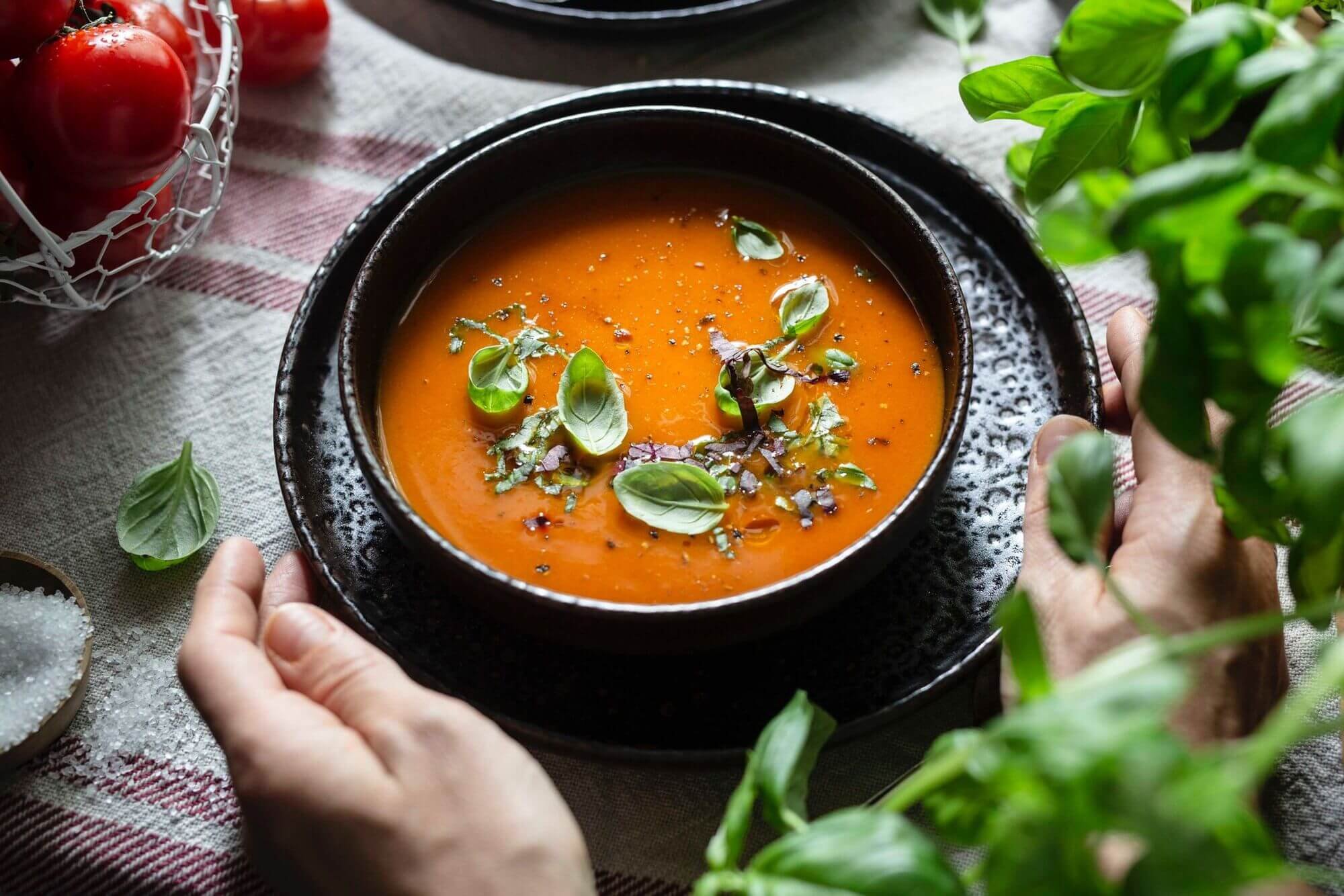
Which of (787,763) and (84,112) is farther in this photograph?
(84,112)

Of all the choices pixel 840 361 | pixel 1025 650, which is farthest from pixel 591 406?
pixel 1025 650

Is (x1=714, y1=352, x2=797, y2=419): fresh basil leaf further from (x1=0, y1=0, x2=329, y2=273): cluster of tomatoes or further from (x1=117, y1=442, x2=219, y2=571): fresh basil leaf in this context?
(x1=0, y1=0, x2=329, y2=273): cluster of tomatoes

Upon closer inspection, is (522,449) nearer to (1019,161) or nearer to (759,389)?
(759,389)

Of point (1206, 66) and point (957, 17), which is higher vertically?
point (1206, 66)

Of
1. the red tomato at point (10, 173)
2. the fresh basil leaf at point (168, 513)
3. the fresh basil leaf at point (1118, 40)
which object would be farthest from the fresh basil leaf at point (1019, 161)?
the red tomato at point (10, 173)

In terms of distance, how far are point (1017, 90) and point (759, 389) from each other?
1.31 ft

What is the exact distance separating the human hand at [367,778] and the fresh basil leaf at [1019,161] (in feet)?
3.37

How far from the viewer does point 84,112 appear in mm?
1364

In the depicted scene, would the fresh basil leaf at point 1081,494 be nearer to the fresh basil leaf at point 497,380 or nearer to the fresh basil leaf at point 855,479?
the fresh basil leaf at point 855,479

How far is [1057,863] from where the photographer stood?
0.67m

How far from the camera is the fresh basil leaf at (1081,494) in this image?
0.78 meters

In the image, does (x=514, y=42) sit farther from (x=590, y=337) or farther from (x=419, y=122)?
(x=590, y=337)

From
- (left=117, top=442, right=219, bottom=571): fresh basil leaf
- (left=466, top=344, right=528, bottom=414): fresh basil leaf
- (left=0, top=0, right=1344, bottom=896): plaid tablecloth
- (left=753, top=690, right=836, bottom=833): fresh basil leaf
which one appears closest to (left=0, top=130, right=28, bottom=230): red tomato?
(left=0, top=0, right=1344, bottom=896): plaid tablecloth

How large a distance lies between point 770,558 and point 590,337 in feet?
1.15
